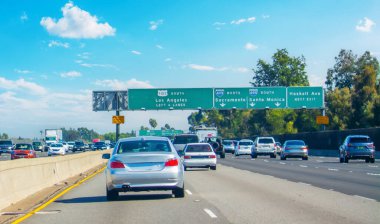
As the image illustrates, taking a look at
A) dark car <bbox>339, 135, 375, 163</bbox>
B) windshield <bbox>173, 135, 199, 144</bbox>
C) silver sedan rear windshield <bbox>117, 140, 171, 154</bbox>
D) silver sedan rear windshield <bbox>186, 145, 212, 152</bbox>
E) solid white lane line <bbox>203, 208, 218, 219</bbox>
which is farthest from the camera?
windshield <bbox>173, 135, 199, 144</bbox>

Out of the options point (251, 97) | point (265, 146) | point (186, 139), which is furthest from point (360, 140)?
point (251, 97)

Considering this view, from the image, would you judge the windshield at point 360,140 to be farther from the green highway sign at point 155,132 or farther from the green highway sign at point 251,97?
the green highway sign at point 155,132

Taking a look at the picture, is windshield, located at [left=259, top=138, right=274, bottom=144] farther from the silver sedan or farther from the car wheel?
the silver sedan

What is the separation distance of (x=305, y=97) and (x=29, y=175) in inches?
2090

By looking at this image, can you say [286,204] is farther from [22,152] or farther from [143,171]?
[22,152]

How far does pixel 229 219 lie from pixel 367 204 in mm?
4195

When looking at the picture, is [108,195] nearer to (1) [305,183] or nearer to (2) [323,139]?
(1) [305,183]

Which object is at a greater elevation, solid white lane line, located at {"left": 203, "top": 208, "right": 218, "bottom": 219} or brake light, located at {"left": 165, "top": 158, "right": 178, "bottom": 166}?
brake light, located at {"left": 165, "top": 158, "right": 178, "bottom": 166}

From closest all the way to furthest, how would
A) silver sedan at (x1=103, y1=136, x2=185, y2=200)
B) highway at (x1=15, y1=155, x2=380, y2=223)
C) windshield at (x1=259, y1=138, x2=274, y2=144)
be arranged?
highway at (x1=15, y1=155, x2=380, y2=223)
silver sedan at (x1=103, y1=136, x2=185, y2=200)
windshield at (x1=259, y1=138, x2=274, y2=144)

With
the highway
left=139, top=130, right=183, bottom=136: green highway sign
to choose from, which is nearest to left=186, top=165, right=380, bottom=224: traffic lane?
the highway

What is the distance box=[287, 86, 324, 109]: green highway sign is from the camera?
226 ft

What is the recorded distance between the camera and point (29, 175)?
1888 centimetres

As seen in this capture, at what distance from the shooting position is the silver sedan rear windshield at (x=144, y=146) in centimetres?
1681

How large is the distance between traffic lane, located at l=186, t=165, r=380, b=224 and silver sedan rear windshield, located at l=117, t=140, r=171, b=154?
5.79ft
